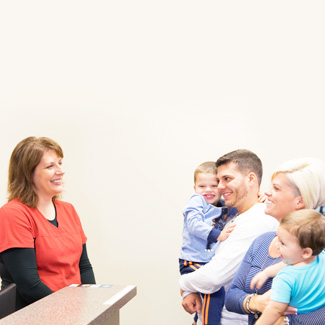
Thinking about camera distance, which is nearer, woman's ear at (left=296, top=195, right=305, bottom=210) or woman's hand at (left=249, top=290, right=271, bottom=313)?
woman's hand at (left=249, top=290, right=271, bottom=313)

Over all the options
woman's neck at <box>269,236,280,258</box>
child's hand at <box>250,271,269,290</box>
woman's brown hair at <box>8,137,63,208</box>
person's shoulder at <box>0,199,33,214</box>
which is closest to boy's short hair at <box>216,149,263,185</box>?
woman's neck at <box>269,236,280,258</box>

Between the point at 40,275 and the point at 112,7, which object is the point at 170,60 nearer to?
the point at 112,7

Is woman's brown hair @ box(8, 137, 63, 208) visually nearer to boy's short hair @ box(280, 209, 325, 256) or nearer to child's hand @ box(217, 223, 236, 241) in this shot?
child's hand @ box(217, 223, 236, 241)

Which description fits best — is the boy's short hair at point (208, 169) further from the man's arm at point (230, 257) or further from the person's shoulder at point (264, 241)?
the person's shoulder at point (264, 241)

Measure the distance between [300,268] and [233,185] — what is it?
41.7 inches

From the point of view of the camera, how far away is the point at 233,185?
2.82 meters

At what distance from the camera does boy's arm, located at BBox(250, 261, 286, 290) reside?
198 cm

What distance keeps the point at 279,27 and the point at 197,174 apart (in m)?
1.64

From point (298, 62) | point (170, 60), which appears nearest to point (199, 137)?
point (170, 60)

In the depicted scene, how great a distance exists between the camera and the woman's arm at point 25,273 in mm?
2359

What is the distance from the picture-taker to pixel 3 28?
15.5 feet

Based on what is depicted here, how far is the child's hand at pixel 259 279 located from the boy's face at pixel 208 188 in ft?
4.23

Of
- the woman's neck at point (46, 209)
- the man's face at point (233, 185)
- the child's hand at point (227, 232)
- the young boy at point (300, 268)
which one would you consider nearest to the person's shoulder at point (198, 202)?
the man's face at point (233, 185)

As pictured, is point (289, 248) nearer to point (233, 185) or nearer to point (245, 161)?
point (233, 185)
